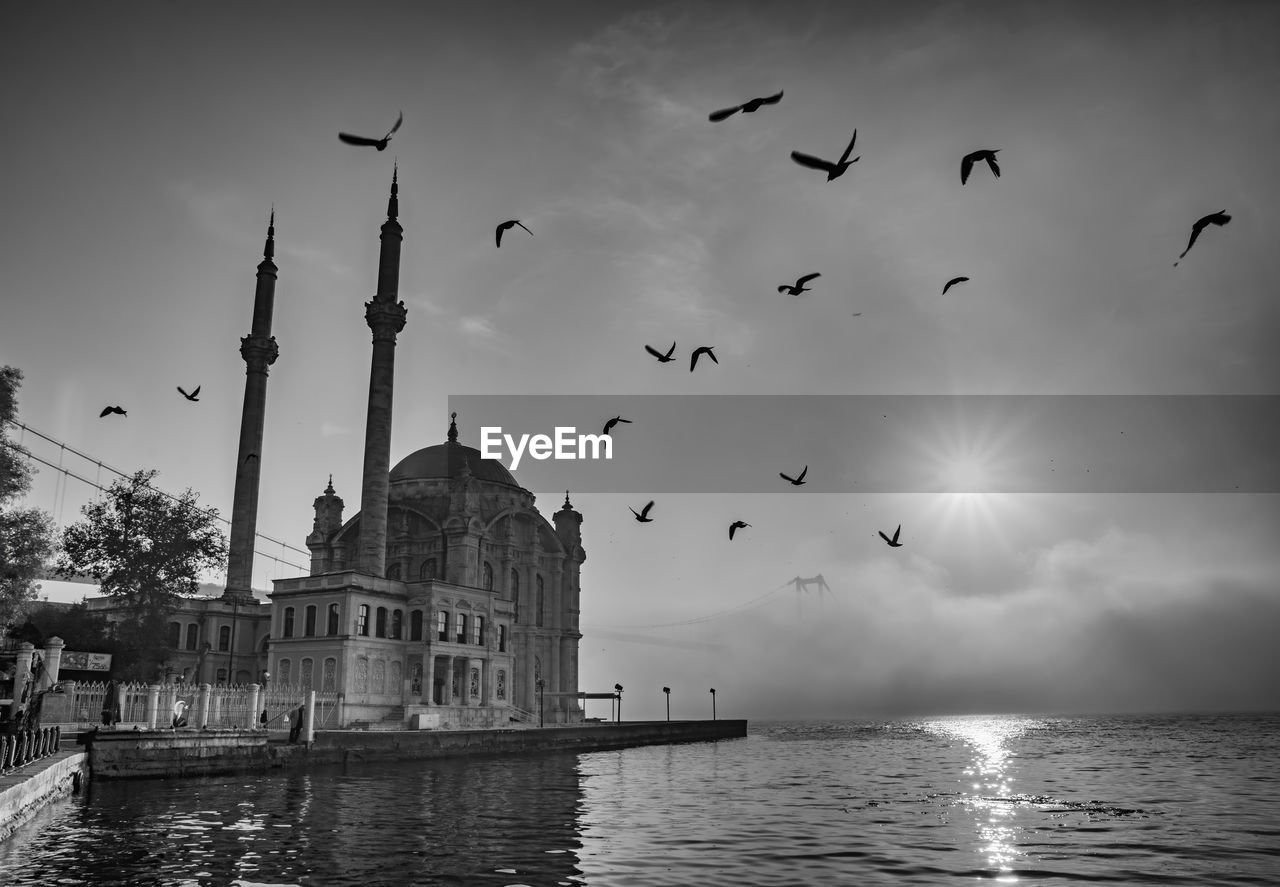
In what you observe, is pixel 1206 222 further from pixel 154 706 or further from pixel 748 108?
pixel 154 706

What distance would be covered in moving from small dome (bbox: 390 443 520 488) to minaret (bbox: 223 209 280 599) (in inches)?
492

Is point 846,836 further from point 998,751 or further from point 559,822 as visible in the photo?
point 998,751

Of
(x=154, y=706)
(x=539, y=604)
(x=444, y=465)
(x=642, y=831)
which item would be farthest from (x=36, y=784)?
(x=539, y=604)

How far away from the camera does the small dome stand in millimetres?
72688

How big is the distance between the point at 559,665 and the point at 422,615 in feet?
69.9

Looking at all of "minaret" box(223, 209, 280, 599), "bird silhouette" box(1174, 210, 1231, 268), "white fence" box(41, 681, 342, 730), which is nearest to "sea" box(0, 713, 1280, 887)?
"white fence" box(41, 681, 342, 730)

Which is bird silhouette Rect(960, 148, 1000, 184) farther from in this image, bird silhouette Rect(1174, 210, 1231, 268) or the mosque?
the mosque

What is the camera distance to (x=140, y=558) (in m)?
48.1

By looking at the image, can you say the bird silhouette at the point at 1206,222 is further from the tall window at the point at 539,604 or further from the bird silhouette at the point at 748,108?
the tall window at the point at 539,604

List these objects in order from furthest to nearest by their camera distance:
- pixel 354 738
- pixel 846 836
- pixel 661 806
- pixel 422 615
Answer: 1. pixel 422 615
2. pixel 354 738
3. pixel 661 806
4. pixel 846 836

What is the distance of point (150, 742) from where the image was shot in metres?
29.6

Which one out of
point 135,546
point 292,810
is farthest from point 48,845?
point 135,546

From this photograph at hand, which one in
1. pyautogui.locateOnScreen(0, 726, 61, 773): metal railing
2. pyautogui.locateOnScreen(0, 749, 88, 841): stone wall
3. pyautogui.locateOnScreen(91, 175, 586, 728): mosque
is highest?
pyautogui.locateOnScreen(91, 175, 586, 728): mosque

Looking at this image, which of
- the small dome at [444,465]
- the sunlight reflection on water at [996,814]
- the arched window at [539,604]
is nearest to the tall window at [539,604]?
the arched window at [539,604]
